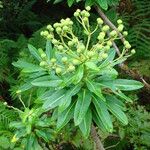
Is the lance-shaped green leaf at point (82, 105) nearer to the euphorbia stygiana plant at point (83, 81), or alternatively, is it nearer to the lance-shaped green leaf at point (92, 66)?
the euphorbia stygiana plant at point (83, 81)

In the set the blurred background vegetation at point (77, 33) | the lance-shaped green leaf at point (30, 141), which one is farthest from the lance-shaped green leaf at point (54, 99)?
the blurred background vegetation at point (77, 33)

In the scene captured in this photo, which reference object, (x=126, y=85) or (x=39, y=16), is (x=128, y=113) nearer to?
(x=126, y=85)

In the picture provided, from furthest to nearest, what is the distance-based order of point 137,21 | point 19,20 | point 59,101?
point 19,20
point 137,21
point 59,101

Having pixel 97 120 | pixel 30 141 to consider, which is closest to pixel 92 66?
pixel 97 120

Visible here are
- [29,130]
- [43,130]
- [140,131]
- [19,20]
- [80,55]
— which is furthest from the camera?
[19,20]

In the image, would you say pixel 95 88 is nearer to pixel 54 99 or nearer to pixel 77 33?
pixel 54 99

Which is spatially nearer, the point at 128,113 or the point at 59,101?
the point at 59,101

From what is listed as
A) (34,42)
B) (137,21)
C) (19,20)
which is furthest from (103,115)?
(19,20)
